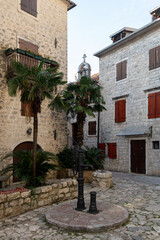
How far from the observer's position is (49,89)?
7496 millimetres

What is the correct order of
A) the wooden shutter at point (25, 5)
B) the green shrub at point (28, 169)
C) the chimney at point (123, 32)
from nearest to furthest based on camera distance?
the green shrub at point (28, 169)
the wooden shutter at point (25, 5)
the chimney at point (123, 32)

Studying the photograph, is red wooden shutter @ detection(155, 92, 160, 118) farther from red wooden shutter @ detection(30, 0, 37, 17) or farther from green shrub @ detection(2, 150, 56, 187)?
red wooden shutter @ detection(30, 0, 37, 17)

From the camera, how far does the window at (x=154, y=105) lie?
12.5 metres

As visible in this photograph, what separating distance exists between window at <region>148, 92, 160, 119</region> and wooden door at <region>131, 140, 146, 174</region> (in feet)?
5.91

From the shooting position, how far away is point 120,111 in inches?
581

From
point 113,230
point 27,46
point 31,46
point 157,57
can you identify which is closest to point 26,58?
point 27,46

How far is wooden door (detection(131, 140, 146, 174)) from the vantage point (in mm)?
13156

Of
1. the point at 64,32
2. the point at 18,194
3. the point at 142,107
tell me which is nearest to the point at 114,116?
the point at 142,107

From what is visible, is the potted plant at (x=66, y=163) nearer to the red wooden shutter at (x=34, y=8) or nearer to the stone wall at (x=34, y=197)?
the stone wall at (x=34, y=197)

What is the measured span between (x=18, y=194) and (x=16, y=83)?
3.49m

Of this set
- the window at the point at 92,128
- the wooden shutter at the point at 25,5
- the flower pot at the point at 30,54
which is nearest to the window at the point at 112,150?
the window at the point at 92,128

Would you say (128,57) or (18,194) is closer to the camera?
Answer: (18,194)

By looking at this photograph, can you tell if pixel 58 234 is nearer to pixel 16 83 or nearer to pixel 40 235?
pixel 40 235

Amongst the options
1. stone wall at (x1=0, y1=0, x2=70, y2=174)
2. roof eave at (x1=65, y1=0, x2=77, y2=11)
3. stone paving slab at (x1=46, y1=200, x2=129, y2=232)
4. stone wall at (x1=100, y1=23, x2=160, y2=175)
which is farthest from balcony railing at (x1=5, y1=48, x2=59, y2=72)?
stone paving slab at (x1=46, y1=200, x2=129, y2=232)
